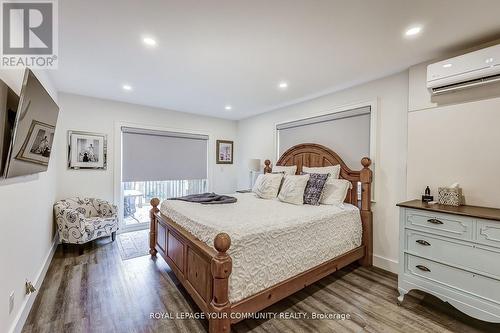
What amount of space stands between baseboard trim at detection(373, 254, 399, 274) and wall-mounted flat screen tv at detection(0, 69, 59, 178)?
3.90 metres

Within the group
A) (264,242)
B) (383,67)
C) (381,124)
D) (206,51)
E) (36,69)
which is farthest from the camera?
(381,124)

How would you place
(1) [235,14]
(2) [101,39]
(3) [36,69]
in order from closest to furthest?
(1) [235,14]
(2) [101,39]
(3) [36,69]

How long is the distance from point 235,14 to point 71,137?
368cm

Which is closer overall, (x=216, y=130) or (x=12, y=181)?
(x=12, y=181)

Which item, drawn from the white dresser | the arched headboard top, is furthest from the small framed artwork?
the white dresser

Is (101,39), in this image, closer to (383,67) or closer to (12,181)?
(12,181)

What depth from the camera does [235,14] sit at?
177cm

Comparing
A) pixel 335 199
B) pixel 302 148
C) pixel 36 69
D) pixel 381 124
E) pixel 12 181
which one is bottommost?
pixel 335 199

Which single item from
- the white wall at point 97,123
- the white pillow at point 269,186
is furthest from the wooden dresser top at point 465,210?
the white wall at point 97,123

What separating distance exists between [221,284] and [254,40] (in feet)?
7.14

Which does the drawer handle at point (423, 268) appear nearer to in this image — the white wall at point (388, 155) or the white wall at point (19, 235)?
the white wall at point (388, 155)

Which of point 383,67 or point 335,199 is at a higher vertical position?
point 383,67

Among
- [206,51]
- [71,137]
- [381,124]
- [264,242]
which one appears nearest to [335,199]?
[381,124]

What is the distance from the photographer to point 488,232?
182 centimetres
